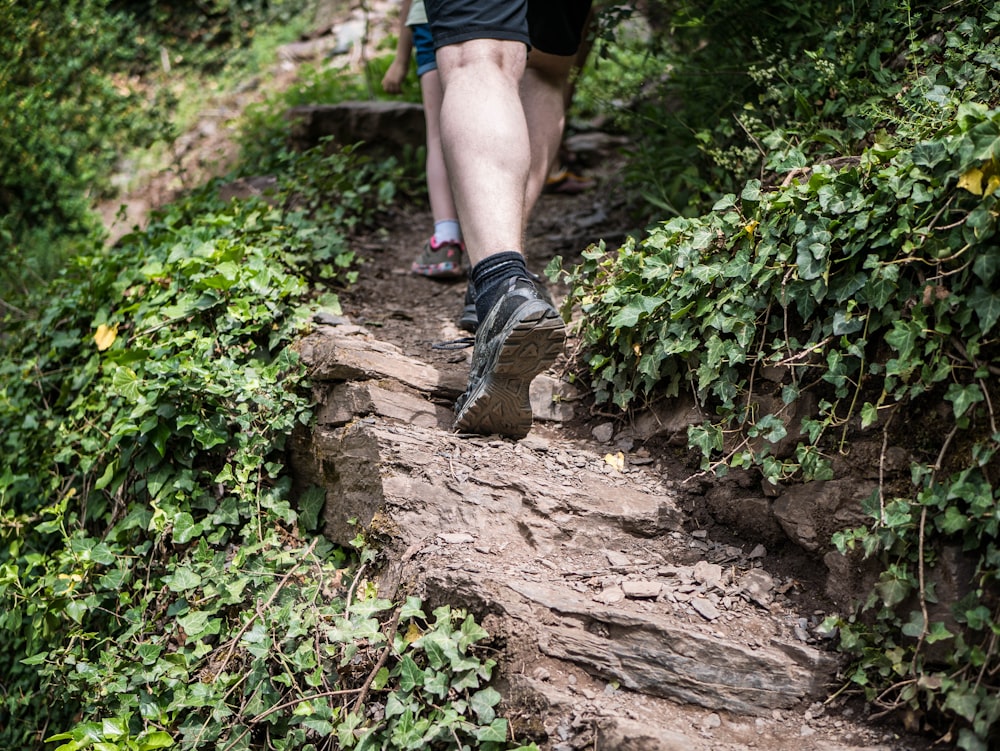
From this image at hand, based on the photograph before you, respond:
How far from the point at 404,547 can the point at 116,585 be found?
3.34 ft

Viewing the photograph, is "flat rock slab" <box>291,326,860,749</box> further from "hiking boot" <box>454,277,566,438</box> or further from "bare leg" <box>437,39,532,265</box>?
"bare leg" <box>437,39,532,265</box>

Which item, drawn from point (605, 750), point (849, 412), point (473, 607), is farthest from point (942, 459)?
point (473, 607)

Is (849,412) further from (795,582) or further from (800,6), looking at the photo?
(800,6)

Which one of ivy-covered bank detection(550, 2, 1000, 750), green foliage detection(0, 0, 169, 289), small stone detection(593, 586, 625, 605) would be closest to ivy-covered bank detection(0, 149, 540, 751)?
small stone detection(593, 586, 625, 605)

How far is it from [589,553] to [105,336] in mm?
2078

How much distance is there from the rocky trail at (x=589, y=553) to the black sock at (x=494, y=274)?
17.1 inches

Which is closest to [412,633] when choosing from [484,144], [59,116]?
[484,144]

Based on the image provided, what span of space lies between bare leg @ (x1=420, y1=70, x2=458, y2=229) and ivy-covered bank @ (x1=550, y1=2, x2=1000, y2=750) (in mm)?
957

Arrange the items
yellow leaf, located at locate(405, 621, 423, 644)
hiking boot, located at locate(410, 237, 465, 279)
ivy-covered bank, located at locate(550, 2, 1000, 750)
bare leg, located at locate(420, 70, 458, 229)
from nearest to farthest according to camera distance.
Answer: ivy-covered bank, located at locate(550, 2, 1000, 750) < yellow leaf, located at locate(405, 621, 423, 644) < bare leg, located at locate(420, 70, 458, 229) < hiking boot, located at locate(410, 237, 465, 279)

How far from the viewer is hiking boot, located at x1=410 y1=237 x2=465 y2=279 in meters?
3.65

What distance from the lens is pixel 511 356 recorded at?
2.16 meters

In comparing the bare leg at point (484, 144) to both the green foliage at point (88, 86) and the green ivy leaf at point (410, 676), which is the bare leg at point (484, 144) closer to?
the green ivy leaf at point (410, 676)

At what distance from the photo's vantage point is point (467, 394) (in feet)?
7.97

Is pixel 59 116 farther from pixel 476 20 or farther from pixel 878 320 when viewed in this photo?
pixel 878 320
